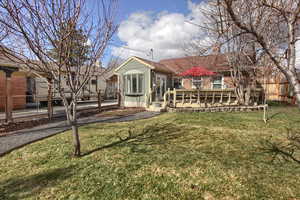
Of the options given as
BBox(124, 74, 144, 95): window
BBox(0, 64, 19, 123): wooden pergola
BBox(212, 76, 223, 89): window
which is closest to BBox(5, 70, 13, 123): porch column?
BBox(0, 64, 19, 123): wooden pergola

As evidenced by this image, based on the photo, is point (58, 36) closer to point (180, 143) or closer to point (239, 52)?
point (180, 143)

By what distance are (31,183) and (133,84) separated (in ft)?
33.1

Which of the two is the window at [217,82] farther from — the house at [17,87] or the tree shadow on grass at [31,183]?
the tree shadow on grass at [31,183]

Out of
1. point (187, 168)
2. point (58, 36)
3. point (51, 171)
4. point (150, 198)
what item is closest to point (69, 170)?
point (51, 171)

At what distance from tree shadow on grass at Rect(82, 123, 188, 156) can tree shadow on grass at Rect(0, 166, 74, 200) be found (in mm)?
852

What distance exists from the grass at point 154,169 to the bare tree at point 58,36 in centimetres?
85

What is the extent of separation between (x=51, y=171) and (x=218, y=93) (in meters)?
8.71

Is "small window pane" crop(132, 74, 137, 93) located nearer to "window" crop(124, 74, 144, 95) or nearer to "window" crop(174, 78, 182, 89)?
"window" crop(124, 74, 144, 95)

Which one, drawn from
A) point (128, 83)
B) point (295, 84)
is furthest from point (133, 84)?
point (295, 84)

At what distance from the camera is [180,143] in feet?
14.2

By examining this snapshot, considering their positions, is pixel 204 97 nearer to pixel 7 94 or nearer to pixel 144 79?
pixel 144 79

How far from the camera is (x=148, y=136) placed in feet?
16.3

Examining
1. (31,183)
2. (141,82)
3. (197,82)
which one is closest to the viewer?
(31,183)

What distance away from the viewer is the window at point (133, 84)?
39.4 ft
